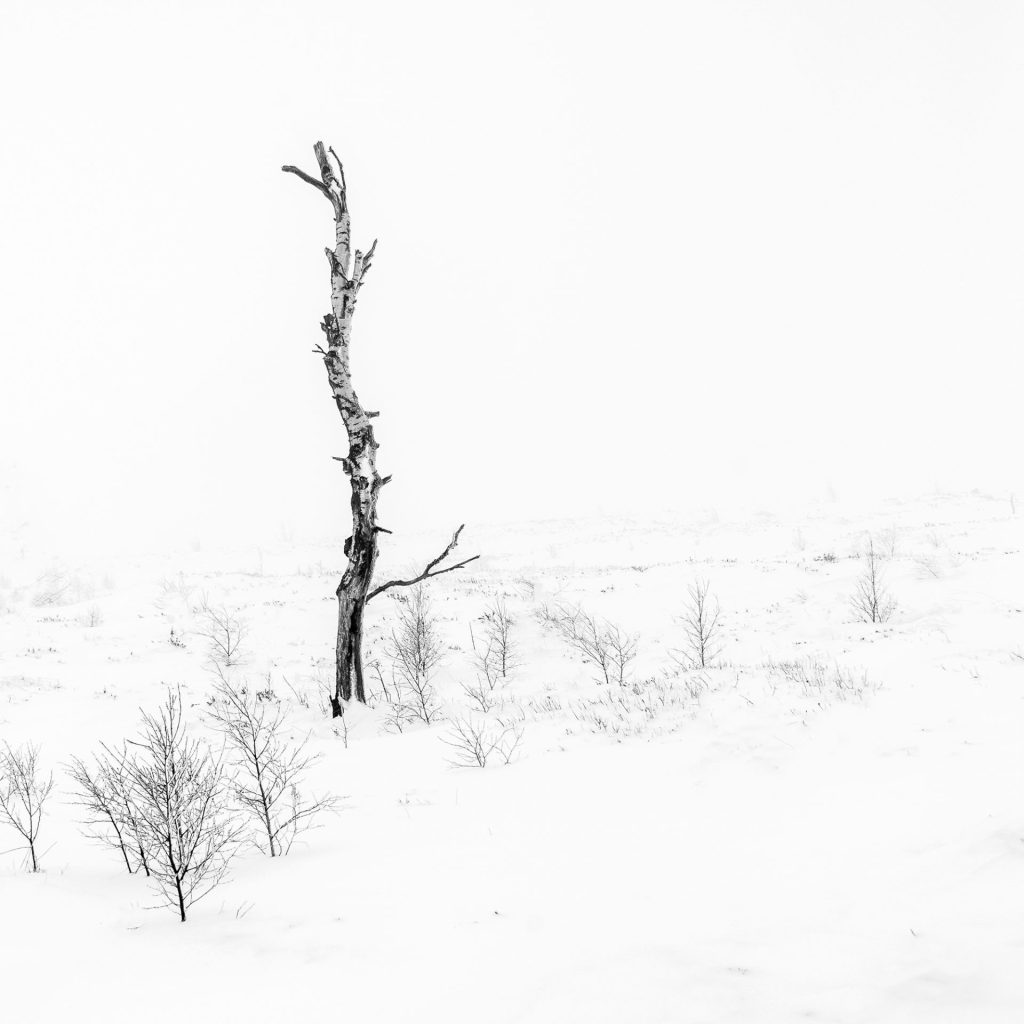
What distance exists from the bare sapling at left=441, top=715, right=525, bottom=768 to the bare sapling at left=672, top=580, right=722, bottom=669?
3973 mm

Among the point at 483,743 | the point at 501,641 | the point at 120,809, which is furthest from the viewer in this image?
the point at 501,641

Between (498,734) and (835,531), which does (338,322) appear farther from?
(835,531)

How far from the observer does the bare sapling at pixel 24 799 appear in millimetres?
4848

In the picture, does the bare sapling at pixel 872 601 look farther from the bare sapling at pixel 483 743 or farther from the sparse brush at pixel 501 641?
the bare sapling at pixel 483 743

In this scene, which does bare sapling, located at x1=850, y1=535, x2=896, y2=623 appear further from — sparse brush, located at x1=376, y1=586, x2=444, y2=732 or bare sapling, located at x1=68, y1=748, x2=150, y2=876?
bare sapling, located at x1=68, y1=748, x2=150, y2=876

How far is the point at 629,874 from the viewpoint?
3.76 metres

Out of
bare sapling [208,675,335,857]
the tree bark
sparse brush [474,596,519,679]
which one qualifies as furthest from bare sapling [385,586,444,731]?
bare sapling [208,675,335,857]

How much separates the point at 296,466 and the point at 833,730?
5878 inches

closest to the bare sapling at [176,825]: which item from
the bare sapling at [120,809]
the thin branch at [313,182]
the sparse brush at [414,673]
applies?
the bare sapling at [120,809]

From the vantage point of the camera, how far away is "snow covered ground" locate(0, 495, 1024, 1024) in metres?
2.67

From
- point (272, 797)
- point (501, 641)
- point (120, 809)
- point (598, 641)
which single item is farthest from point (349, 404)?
point (598, 641)

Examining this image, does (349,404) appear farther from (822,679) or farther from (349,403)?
(822,679)

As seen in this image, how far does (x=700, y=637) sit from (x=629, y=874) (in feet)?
25.2

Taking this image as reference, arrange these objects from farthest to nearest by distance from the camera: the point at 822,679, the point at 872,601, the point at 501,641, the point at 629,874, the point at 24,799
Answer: the point at 501,641 → the point at 872,601 → the point at 822,679 → the point at 24,799 → the point at 629,874
